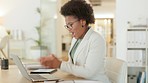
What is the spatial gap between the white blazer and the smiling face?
6 centimetres

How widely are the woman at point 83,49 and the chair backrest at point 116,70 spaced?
0.09 meters

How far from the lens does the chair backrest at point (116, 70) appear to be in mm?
1623

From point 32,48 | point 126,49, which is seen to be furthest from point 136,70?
point 32,48

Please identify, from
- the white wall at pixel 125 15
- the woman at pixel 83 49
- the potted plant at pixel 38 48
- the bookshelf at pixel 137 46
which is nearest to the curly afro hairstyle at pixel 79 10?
the woman at pixel 83 49

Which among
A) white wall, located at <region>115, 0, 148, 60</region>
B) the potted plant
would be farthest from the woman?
the potted plant

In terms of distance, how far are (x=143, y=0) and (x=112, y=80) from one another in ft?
7.68

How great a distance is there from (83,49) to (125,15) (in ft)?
7.55

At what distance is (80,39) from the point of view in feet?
5.87

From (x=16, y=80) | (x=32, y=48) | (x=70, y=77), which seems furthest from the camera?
(x=32, y=48)

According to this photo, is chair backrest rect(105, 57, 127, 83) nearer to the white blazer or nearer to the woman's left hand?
the white blazer

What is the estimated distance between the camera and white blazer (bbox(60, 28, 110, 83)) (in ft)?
4.92

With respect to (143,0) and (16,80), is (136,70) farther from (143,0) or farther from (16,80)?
(16,80)

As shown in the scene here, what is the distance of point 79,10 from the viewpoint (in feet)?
5.61

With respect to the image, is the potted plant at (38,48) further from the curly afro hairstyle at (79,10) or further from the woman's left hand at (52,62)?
the woman's left hand at (52,62)
